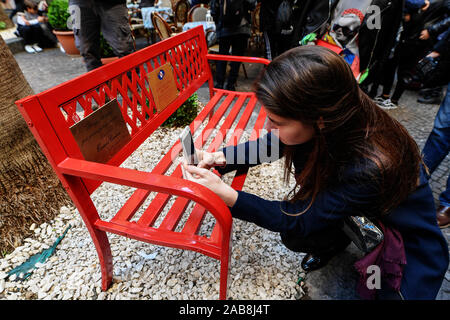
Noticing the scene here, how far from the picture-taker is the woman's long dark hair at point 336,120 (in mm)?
845

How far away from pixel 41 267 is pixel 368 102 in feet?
7.17

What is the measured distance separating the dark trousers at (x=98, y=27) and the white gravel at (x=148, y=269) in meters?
2.00

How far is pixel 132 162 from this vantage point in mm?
2686

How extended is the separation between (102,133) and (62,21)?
239 inches

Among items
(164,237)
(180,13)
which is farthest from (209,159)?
(180,13)

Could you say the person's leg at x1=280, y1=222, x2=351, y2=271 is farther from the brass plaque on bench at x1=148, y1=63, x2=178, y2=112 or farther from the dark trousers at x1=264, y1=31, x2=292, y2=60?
the dark trousers at x1=264, y1=31, x2=292, y2=60

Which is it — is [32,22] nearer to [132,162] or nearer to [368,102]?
[132,162]

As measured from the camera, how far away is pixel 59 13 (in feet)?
17.9

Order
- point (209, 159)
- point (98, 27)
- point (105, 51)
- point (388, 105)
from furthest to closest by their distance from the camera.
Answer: point (105, 51), point (388, 105), point (98, 27), point (209, 159)

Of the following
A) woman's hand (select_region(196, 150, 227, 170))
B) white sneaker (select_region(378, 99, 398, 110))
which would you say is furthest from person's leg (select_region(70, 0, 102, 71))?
white sneaker (select_region(378, 99, 398, 110))

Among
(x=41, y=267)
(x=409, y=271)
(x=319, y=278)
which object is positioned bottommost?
(x=319, y=278)

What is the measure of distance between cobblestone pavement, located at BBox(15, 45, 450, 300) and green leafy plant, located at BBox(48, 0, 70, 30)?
0.72m

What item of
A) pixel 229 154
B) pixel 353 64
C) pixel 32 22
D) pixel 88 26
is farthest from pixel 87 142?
pixel 32 22

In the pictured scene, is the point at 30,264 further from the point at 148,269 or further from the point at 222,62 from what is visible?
the point at 222,62
